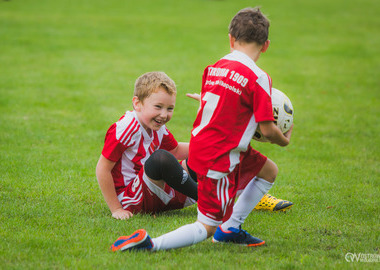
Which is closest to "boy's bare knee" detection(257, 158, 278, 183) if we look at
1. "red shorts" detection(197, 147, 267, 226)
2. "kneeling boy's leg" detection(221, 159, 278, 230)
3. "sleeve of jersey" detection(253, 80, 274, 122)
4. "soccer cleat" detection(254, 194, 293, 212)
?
"kneeling boy's leg" detection(221, 159, 278, 230)

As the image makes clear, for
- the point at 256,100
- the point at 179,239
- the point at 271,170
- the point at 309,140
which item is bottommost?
the point at 309,140

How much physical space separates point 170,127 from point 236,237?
4.73 m

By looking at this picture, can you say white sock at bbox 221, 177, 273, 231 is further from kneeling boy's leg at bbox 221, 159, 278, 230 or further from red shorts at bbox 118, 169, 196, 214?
red shorts at bbox 118, 169, 196, 214

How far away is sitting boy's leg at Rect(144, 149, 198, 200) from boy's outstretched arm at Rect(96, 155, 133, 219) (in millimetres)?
330

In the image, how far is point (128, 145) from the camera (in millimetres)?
Answer: 4188

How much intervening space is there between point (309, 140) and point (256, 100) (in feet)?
15.6

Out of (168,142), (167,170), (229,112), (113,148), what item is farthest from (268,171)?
(113,148)

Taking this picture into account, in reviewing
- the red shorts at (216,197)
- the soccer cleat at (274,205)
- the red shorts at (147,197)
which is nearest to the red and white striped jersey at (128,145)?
the red shorts at (147,197)

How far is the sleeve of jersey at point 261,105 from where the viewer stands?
11.1ft

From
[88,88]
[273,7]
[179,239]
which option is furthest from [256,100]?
[273,7]

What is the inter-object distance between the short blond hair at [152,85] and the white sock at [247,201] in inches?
40.2

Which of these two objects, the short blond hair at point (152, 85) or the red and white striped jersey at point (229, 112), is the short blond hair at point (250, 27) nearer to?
the red and white striped jersey at point (229, 112)

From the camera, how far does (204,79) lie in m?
3.70

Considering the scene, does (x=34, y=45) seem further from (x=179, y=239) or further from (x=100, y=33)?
(x=179, y=239)
